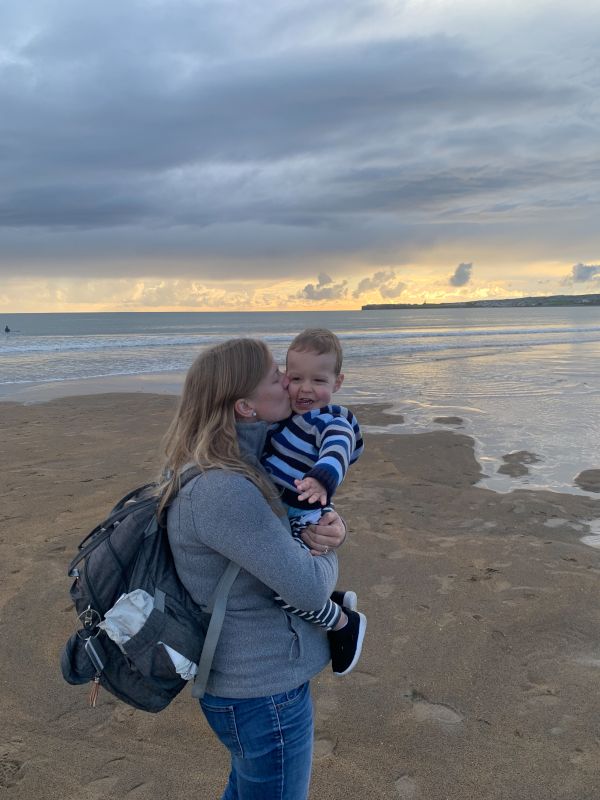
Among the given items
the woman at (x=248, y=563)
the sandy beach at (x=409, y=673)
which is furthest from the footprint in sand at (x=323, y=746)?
the woman at (x=248, y=563)

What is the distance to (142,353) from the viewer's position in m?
32.3

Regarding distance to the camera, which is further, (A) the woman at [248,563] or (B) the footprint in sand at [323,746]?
(B) the footprint in sand at [323,746]

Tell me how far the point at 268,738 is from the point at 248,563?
61cm

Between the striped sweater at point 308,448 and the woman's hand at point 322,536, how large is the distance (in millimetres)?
80

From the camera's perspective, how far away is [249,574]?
1893 mm

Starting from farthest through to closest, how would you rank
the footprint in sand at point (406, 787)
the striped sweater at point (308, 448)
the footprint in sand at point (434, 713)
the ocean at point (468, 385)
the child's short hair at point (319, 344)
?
the ocean at point (468, 385) < the footprint in sand at point (434, 713) < the footprint in sand at point (406, 787) < the child's short hair at point (319, 344) < the striped sweater at point (308, 448)

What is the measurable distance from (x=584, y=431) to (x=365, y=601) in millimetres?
7340

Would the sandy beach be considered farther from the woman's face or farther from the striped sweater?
the woman's face

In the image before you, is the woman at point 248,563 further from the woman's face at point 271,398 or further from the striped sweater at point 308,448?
the striped sweater at point 308,448

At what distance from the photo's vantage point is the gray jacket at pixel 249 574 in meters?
1.76

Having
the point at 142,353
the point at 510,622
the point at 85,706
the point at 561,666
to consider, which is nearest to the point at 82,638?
the point at 85,706

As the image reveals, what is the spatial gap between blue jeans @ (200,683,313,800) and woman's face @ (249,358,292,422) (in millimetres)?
865

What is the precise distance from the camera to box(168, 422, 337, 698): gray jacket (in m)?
1.76

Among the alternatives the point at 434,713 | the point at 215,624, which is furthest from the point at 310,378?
the point at 434,713
